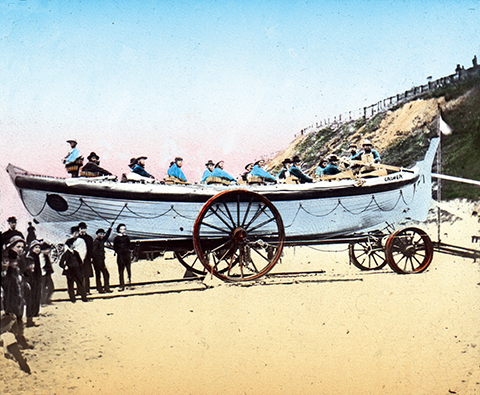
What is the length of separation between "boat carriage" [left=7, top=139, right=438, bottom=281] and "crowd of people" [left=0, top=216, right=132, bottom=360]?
0.59 ft

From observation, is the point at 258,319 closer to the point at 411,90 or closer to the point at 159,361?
the point at 159,361

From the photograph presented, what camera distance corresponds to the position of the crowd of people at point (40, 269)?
443 centimetres

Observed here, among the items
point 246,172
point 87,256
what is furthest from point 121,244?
point 246,172

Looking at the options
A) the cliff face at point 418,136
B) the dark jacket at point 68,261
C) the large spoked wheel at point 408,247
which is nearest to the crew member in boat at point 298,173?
the cliff face at point 418,136

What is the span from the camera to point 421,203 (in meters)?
5.85

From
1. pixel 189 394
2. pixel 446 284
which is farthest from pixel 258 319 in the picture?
pixel 446 284

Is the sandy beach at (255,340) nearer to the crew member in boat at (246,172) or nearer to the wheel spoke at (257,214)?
the wheel spoke at (257,214)

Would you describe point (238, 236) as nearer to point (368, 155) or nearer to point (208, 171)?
point (208, 171)

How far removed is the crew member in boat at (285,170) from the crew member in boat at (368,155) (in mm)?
1005

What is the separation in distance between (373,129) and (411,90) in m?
0.82

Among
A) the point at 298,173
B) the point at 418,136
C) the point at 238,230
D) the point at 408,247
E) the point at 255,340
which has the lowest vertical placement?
the point at 255,340

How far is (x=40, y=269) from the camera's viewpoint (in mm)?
4621

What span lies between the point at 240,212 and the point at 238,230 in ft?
0.82

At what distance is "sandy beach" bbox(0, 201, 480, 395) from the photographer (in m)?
4.46
